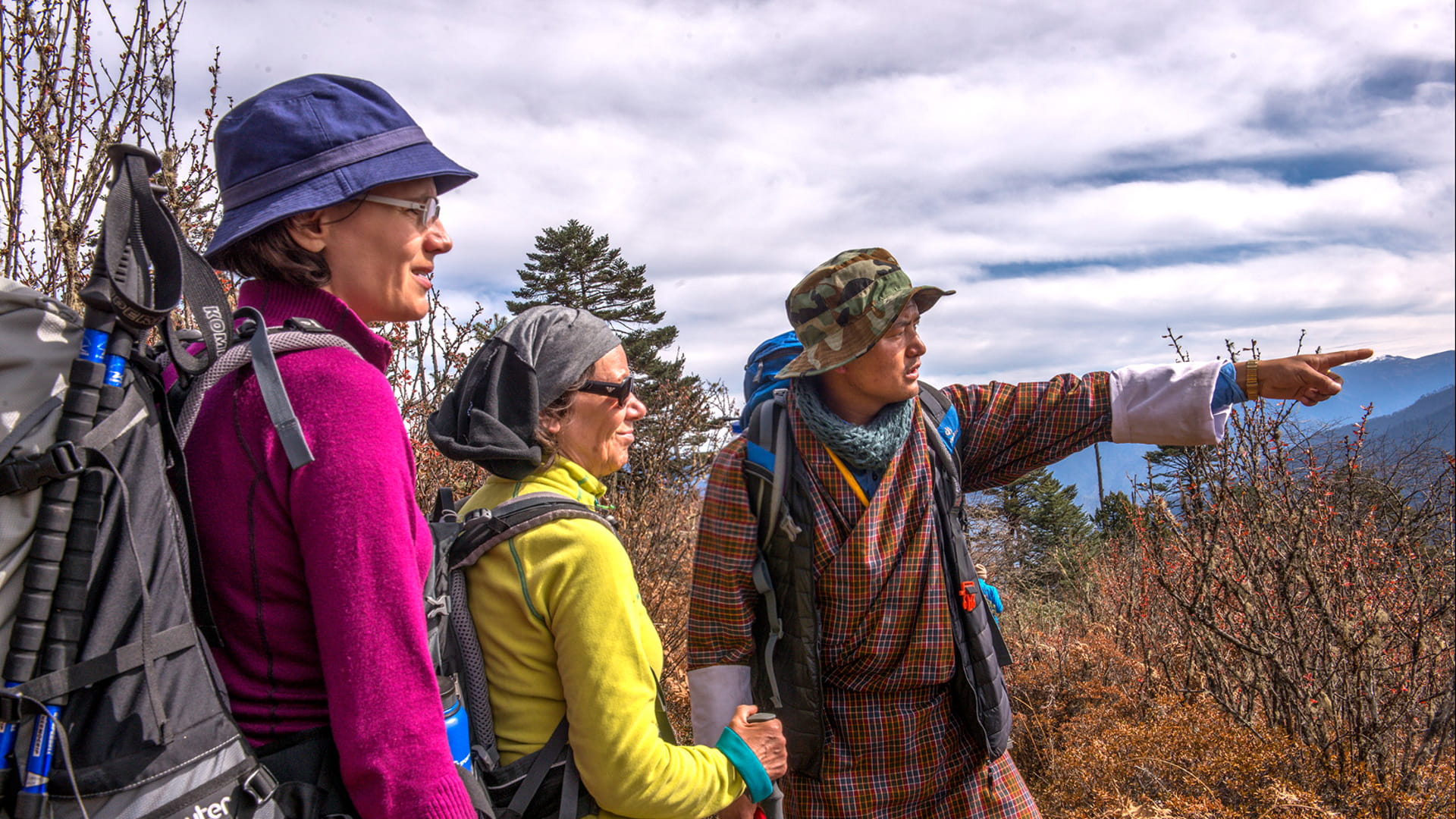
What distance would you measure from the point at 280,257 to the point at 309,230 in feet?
0.19

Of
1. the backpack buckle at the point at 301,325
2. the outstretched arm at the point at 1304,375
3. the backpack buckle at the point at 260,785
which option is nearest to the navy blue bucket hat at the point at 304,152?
the backpack buckle at the point at 301,325

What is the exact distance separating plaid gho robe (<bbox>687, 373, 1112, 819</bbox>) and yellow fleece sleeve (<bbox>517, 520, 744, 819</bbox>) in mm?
909

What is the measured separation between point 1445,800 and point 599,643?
3905 mm

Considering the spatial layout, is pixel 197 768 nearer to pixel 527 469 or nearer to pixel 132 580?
pixel 132 580

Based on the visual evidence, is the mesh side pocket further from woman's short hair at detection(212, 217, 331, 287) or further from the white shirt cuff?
the white shirt cuff

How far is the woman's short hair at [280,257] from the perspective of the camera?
4.44ft

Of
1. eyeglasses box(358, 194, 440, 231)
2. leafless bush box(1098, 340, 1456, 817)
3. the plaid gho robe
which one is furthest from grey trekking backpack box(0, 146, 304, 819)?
leafless bush box(1098, 340, 1456, 817)

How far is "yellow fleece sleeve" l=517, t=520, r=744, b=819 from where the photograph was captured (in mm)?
1541

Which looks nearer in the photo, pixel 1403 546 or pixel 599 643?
pixel 599 643

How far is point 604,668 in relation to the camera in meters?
1.54

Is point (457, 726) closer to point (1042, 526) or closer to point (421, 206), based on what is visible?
point (421, 206)

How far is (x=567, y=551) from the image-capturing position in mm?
1587

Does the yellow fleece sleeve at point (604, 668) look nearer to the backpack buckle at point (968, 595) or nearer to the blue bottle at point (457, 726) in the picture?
the blue bottle at point (457, 726)

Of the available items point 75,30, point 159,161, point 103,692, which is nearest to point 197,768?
point 103,692
